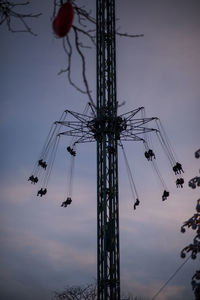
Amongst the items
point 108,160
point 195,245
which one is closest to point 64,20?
point 195,245

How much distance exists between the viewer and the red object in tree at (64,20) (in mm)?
1319

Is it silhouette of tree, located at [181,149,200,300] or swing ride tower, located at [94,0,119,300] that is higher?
swing ride tower, located at [94,0,119,300]

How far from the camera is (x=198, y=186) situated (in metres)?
5.30

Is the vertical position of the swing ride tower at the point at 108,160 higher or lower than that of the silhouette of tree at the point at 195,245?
higher

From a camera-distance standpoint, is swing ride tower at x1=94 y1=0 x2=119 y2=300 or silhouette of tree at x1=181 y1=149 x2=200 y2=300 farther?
swing ride tower at x1=94 y1=0 x2=119 y2=300

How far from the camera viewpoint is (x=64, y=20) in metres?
1.32

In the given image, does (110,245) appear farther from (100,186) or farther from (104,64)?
(104,64)

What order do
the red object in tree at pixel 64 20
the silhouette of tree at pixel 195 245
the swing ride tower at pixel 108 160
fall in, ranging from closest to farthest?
the red object in tree at pixel 64 20, the silhouette of tree at pixel 195 245, the swing ride tower at pixel 108 160

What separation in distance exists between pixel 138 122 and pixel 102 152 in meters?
1.71

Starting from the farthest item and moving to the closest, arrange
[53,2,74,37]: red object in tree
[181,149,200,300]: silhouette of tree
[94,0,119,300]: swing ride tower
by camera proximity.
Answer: [94,0,119,300]: swing ride tower, [181,149,200,300]: silhouette of tree, [53,2,74,37]: red object in tree

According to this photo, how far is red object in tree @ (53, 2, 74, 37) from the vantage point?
1319 mm

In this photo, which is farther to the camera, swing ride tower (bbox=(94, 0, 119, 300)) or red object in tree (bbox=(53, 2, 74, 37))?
swing ride tower (bbox=(94, 0, 119, 300))

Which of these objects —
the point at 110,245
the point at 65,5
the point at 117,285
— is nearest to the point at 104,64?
the point at 110,245

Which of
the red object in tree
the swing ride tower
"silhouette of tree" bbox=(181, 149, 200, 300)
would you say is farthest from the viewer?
the swing ride tower
